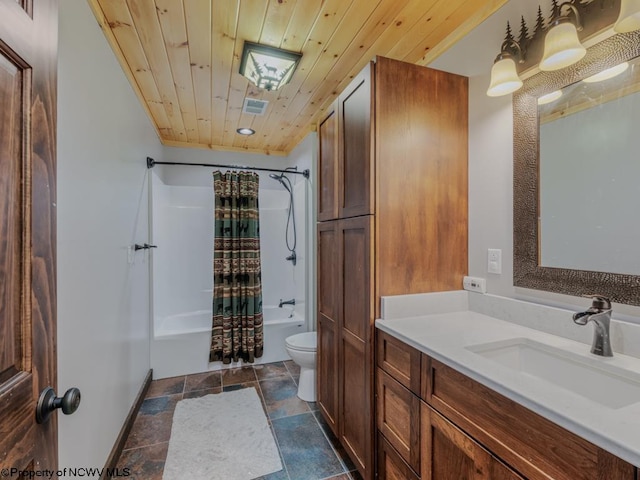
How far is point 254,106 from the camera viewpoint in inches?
99.8

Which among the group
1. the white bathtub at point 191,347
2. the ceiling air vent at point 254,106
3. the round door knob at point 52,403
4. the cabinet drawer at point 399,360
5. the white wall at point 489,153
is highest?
the ceiling air vent at point 254,106

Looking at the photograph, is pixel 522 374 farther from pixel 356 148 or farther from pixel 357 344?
pixel 356 148

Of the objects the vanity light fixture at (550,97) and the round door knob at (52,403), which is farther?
the vanity light fixture at (550,97)

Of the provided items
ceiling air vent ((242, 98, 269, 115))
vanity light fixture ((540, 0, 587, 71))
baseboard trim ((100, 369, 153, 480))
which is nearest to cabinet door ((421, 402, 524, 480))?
vanity light fixture ((540, 0, 587, 71))

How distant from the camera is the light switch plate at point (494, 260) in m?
1.47

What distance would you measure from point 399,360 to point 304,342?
132 cm

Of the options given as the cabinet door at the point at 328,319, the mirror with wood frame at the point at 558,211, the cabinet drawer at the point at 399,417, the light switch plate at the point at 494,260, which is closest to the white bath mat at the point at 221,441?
the cabinet door at the point at 328,319

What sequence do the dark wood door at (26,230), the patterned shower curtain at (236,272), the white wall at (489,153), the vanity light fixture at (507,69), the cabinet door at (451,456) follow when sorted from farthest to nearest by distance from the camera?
the patterned shower curtain at (236,272), the white wall at (489,153), the vanity light fixture at (507,69), the cabinet door at (451,456), the dark wood door at (26,230)

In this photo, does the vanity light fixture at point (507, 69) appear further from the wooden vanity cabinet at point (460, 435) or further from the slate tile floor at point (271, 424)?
the slate tile floor at point (271, 424)

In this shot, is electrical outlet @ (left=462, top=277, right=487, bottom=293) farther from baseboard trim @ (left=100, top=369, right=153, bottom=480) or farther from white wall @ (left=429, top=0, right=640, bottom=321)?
baseboard trim @ (left=100, top=369, right=153, bottom=480)

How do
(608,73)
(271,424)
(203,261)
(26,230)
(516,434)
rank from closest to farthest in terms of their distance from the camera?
(26,230) → (516,434) → (608,73) → (271,424) → (203,261)

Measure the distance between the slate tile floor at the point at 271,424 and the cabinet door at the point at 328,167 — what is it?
1.38m

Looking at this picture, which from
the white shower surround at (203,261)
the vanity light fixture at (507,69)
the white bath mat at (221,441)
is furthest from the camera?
the white shower surround at (203,261)

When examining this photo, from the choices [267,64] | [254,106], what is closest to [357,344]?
[267,64]
